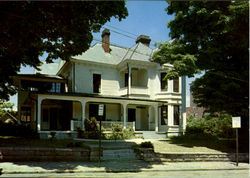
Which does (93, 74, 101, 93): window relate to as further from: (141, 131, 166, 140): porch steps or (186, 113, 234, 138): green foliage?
(186, 113, 234, 138): green foliage

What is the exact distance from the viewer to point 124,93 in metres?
22.7

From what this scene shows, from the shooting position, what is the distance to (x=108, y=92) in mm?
23375

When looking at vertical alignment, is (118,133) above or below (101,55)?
below

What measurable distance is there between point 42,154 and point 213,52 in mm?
12562

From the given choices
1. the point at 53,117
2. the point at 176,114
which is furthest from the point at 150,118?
the point at 53,117

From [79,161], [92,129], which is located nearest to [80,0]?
[79,161]

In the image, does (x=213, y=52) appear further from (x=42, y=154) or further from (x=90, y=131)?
(x=42, y=154)

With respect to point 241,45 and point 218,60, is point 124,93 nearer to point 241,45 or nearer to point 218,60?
point 218,60

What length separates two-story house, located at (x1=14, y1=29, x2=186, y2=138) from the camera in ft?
71.6

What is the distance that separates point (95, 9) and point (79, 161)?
7.87 m

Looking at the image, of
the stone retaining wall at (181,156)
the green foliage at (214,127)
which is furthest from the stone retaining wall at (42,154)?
the green foliage at (214,127)

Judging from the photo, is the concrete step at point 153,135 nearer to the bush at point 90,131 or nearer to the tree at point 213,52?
the bush at point 90,131

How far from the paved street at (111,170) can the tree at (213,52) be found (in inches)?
201

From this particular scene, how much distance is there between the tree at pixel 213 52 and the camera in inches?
547
